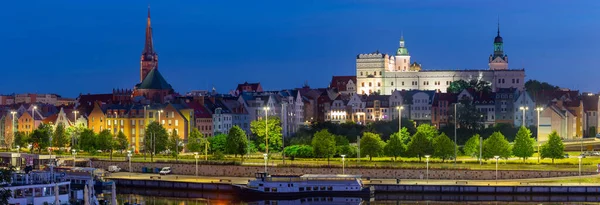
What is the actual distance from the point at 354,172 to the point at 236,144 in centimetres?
1833

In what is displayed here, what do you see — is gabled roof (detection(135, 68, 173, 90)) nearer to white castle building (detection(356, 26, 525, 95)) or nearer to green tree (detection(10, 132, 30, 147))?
green tree (detection(10, 132, 30, 147))

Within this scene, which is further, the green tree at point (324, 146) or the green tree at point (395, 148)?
the green tree at point (324, 146)

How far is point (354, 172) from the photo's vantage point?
91875 millimetres

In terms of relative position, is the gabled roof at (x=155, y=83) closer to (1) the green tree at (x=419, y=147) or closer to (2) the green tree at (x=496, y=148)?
(1) the green tree at (x=419, y=147)

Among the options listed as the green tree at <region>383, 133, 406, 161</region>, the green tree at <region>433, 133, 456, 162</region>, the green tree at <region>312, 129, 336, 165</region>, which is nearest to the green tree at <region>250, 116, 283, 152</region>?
the green tree at <region>312, 129, 336, 165</region>

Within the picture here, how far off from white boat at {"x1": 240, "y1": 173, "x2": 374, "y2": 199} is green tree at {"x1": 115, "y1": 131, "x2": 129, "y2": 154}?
3787 cm

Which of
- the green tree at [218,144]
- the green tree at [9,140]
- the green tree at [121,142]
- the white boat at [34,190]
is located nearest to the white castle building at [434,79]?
the green tree at [9,140]

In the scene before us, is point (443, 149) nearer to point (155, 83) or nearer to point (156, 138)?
point (156, 138)

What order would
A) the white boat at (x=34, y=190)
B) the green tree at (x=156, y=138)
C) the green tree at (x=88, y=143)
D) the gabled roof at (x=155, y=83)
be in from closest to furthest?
Result: the white boat at (x=34, y=190), the green tree at (x=156, y=138), the green tree at (x=88, y=143), the gabled roof at (x=155, y=83)

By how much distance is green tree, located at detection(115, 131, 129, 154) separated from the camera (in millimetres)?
116062

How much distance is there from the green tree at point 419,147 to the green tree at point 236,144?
16743 mm

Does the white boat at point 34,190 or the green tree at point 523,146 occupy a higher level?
the green tree at point 523,146

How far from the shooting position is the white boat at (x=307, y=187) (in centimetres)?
7944

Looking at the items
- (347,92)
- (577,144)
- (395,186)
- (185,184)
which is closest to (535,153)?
(577,144)
